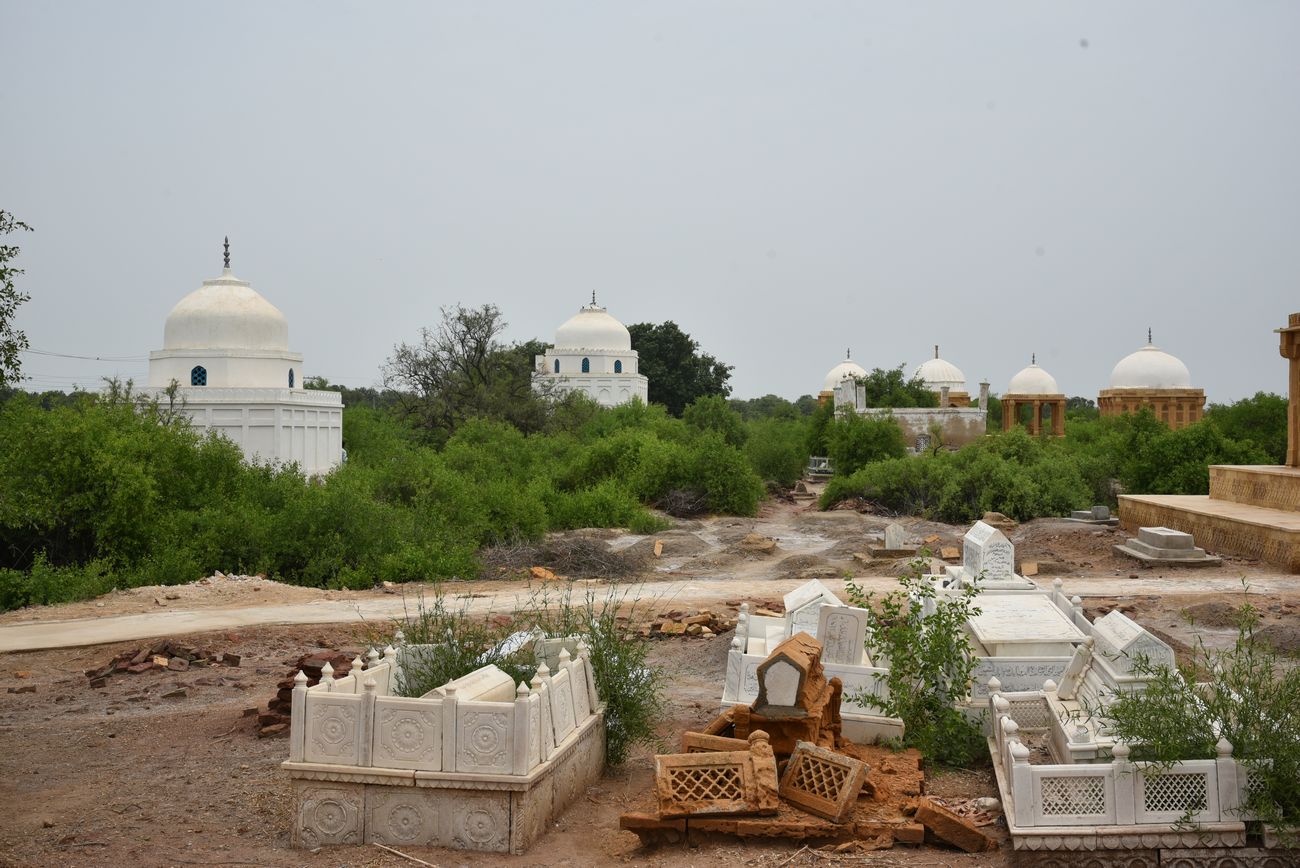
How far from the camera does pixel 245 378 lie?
1353 inches

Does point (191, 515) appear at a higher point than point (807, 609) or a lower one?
higher

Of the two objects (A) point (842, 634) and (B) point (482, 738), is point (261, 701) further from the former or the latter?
(A) point (842, 634)

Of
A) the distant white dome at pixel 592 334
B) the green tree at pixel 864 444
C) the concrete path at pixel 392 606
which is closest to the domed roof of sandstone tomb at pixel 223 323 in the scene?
the green tree at pixel 864 444

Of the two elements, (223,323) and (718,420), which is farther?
(718,420)

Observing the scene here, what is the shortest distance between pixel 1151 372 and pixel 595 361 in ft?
86.2

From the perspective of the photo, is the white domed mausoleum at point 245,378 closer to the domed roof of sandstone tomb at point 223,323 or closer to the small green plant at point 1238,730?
the domed roof of sandstone tomb at point 223,323

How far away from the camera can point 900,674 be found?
27.6 feet

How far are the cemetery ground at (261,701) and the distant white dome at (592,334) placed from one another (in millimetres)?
37622

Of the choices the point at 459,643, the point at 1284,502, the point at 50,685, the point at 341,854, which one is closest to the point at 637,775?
the point at 459,643

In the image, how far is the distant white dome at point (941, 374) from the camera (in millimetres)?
65938

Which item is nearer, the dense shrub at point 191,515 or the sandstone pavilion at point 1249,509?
the dense shrub at point 191,515

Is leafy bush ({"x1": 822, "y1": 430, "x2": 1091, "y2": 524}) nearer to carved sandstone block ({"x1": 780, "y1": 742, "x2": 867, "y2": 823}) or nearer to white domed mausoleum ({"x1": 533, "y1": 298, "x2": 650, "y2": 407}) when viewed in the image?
carved sandstone block ({"x1": 780, "y1": 742, "x2": 867, "y2": 823})

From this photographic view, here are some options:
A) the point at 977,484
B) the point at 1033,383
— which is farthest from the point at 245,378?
the point at 1033,383

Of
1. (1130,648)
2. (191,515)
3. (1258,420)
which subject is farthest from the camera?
(1258,420)
